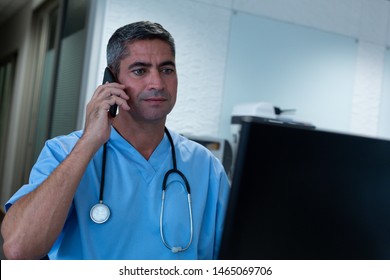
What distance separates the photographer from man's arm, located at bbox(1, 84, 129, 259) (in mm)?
872

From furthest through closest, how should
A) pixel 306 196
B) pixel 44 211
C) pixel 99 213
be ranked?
pixel 99 213, pixel 44 211, pixel 306 196

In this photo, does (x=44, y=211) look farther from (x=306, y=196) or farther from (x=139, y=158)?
(x=306, y=196)

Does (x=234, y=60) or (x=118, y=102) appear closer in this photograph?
(x=118, y=102)

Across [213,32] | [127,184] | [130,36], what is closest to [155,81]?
[130,36]

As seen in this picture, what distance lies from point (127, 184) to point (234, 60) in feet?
7.43

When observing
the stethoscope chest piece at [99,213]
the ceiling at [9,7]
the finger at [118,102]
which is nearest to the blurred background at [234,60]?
the ceiling at [9,7]

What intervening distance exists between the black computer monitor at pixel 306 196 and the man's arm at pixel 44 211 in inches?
18.1

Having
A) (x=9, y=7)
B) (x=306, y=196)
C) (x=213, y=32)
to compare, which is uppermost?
(x=9, y=7)

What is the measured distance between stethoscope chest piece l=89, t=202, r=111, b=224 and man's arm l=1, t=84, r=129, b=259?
10 centimetres

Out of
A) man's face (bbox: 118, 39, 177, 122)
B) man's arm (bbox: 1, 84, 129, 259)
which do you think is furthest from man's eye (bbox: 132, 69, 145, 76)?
man's arm (bbox: 1, 84, 129, 259)

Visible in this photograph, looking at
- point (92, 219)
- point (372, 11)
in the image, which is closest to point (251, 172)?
point (92, 219)

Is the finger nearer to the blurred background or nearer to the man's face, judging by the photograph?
the man's face

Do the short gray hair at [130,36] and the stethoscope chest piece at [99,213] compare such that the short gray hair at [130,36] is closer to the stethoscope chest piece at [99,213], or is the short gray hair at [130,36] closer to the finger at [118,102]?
the finger at [118,102]

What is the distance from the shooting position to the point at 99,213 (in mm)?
998
